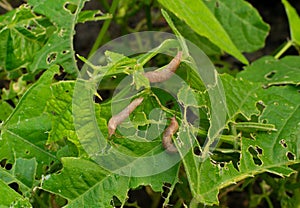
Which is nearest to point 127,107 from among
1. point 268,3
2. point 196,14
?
point 196,14

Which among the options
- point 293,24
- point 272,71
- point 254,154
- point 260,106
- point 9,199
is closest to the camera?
point 9,199

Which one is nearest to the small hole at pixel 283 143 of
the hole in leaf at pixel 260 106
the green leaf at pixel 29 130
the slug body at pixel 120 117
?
the hole in leaf at pixel 260 106

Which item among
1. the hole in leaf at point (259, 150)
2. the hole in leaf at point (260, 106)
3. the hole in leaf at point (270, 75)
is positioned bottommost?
the hole in leaf at point (270, 75)

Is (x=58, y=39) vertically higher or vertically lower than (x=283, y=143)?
higher

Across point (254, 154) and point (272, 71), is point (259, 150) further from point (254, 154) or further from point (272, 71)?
point (272, 71)

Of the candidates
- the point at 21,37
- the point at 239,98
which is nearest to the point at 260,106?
the point at 239,98

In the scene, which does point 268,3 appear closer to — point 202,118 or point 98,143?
point 202,118

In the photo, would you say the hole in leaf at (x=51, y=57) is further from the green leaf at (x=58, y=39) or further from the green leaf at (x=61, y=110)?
the green leaf at (x=61, y=110)
